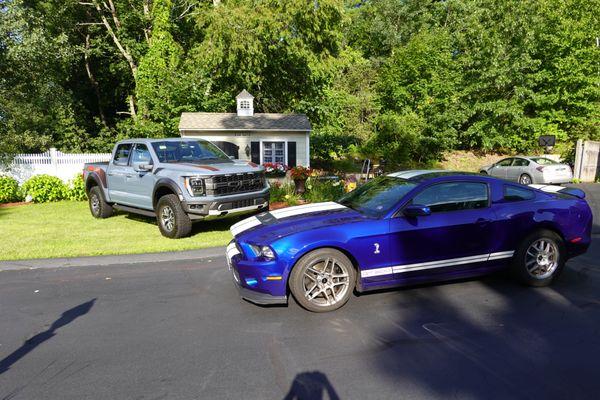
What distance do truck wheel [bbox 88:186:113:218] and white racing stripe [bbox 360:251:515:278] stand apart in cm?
825

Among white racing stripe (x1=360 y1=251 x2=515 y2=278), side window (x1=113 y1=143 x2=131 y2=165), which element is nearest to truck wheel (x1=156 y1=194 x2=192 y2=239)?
side window (x1=113 y1=143 x2=131 y2=165)

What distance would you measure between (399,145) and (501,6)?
1098 centimetres

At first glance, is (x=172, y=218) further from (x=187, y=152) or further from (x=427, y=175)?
(x=427, y=175)

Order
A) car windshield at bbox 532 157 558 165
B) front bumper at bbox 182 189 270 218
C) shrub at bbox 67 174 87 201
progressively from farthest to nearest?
car windshield at bbox 532 157 558 165 < shrub at bbox 67 174 87 201 < front bumper at bbox 182 189 270 218

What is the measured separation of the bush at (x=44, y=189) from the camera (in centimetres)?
1427

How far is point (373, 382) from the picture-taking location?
3.25m

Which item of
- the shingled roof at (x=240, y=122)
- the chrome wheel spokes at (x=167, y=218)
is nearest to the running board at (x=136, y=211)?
the chrome wheel spokes at (x=167, y=218)

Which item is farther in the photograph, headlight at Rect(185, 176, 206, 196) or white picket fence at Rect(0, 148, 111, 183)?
white picket fence at Rect(0, 148, 111, 183)

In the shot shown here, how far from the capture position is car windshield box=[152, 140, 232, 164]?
9.13 meters

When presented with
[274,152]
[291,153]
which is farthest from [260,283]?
[291,153]

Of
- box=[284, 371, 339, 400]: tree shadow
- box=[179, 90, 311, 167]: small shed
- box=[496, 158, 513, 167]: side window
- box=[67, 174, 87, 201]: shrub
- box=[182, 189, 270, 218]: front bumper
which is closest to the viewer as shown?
box=[284, 371, 339, 400]: tree shadow

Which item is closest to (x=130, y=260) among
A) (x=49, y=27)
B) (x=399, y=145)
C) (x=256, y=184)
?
(x=256, y=184)

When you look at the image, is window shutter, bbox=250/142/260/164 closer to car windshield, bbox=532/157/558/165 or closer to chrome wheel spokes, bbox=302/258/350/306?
car windshield, bbox=532/157/558/165

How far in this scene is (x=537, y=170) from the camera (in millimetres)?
17594
